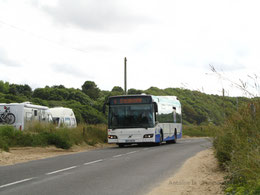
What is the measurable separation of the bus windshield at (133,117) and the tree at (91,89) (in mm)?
72340

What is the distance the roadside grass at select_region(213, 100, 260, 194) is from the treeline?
388 millimetres

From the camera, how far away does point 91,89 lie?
101375 millimetres

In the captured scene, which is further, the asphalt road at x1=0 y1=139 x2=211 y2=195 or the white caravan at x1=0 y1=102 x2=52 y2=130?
the white caravan at x1=0 y1=102 x2=52 y2=130

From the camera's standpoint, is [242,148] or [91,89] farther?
[91,89]

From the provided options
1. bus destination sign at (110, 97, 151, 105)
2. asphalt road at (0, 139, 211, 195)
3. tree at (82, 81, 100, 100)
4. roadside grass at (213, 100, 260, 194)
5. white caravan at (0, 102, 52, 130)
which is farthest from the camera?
tree at (82, 81, 100, 100)

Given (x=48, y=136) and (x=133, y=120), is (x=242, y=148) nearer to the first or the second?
(x=133, y=120)

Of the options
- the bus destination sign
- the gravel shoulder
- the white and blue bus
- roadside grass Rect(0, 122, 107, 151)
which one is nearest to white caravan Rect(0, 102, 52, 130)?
roadside grass Rect(0, 122, 107, 151)

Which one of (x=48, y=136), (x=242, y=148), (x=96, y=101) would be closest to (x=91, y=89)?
(x=96, y=101)

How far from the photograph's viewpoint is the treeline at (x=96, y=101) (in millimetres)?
10328

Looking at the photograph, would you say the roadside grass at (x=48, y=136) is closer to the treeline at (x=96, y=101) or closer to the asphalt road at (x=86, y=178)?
the treeline at (x=96, y=101)

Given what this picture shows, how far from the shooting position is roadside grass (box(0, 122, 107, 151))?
22703 millimetres

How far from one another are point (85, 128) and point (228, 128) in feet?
67.6

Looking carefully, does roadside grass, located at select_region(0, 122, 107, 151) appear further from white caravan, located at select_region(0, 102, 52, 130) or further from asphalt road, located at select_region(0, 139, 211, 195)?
asphalt road, located at select_region(0, 139, 211, 195)

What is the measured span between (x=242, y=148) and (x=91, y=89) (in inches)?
3652
